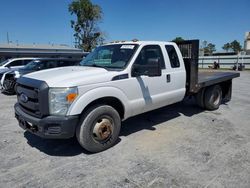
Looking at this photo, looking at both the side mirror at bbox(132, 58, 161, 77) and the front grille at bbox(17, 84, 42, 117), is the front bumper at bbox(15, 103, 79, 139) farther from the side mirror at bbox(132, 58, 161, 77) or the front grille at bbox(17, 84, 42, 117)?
the side mirror at bbox(132, 58, 161, 77)

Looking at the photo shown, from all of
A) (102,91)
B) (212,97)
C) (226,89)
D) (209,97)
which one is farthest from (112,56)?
(226,89)

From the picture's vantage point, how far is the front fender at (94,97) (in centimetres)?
372

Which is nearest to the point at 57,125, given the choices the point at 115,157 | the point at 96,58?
the point at 115,157

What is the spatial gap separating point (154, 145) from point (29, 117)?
A: 2.35 meters

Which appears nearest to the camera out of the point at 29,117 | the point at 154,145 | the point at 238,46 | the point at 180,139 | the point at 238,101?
the point at 29,117

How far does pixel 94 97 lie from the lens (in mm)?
3949

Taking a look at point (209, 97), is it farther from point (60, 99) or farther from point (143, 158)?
point (60, 99)

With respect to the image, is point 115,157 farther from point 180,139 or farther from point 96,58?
point 96,58

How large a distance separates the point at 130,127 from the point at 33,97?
250 cm

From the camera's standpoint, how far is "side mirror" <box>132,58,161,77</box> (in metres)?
4.33

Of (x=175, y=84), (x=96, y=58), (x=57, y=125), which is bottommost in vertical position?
(x=57, y=125)

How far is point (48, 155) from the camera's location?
4137mm

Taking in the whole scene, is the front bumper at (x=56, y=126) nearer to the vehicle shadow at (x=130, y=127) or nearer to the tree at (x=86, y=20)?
the vehicle shadow at (x=130, y=127)

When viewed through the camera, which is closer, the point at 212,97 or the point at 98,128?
the point at 98,128
